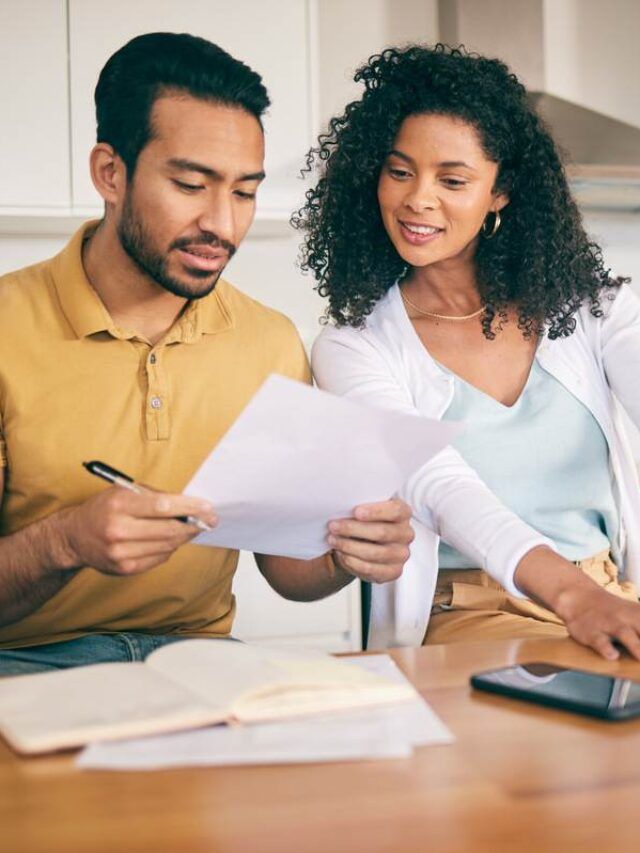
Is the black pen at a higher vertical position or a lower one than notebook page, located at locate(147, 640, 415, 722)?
higher

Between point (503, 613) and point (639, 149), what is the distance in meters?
1.95

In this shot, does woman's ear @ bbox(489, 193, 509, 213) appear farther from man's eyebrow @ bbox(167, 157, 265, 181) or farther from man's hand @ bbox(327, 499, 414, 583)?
man's hand @ bbox(327, 499, 414, 583)

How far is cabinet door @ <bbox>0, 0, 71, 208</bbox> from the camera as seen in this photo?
9.28 feet

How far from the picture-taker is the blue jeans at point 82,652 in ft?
4.57

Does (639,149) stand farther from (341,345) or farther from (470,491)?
(470,491)

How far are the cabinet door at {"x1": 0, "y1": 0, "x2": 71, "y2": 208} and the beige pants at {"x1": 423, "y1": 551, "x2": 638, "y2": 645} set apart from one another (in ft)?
5.34

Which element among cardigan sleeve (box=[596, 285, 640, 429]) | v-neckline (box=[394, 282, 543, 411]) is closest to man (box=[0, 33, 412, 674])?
v-neckline (box=[394, 282, 543, 411])

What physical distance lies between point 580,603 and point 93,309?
0.69m

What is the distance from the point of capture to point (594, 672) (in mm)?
1018

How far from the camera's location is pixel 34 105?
284 centimetres

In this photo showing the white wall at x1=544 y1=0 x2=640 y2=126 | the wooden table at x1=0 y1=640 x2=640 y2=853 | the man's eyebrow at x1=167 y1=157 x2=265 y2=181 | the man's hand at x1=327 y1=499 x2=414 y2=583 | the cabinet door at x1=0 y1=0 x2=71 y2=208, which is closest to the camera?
the wooden table at x1=0 y1=640 x2=640 y2=853

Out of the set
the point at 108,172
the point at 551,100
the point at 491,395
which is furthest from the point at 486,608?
the point at 551,100

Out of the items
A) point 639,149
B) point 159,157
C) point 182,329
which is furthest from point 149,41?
point 639,149

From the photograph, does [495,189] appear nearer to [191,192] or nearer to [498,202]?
[498,202]
